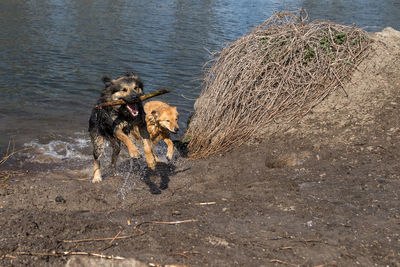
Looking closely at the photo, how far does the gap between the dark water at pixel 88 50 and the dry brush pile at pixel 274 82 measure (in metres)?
1.34

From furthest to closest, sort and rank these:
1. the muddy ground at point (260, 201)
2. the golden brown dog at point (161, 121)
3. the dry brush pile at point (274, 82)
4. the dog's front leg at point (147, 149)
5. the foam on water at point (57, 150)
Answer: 1. the foam on water at point (57, 150)
2. the dry brush pile at point (274, 82)
3. the golden brown dog at point (161, 121)
4. the dog's front leg at point (147, 149)
5. the muddy ground at point (260, 201)

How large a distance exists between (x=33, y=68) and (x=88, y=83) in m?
2.17

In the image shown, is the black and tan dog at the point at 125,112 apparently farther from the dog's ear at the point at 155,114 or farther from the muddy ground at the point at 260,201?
the dog's ear at the point at 155,114

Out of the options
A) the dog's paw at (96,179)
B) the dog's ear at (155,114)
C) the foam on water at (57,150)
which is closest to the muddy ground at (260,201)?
the dog's paw at (96,179)

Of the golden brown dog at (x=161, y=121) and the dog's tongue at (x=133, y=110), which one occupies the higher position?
the dog's tongue at (x=133, y=110)

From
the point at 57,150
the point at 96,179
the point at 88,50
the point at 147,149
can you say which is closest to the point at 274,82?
the point at 147,149

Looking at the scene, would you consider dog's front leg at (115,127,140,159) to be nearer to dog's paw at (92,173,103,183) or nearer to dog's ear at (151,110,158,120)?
dog's paw at (92,173,103,183)

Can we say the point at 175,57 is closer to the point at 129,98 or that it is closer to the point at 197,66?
the point at 197,66

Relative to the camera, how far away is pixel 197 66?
15602 millimetres

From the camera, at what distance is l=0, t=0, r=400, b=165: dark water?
1032cm

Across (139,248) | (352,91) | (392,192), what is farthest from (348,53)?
(139,248)

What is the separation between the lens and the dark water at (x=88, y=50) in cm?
1032

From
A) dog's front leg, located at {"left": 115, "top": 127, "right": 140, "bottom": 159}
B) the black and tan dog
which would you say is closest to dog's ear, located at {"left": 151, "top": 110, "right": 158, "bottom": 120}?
the black and tan dog

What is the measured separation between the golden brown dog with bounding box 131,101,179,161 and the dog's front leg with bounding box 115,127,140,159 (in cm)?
49
